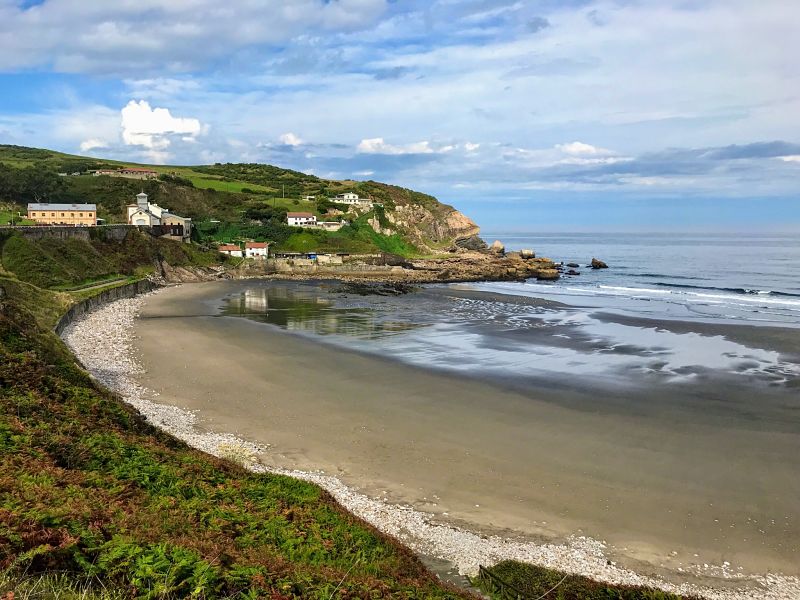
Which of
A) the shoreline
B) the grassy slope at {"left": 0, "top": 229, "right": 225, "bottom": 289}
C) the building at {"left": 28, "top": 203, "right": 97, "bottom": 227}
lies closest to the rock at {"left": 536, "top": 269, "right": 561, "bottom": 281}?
the grassy slope at {"left": 0, "top": 229, "right": 225, "bottom": 289}

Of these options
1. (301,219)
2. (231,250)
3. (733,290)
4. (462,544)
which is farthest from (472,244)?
(462,544)

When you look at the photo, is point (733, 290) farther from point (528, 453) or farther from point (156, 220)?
point (156, 220)

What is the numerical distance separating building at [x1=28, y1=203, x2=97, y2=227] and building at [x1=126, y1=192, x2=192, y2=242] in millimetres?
6190

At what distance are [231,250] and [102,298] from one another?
3530 centimetres

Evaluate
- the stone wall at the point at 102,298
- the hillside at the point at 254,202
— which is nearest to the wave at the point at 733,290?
the hillside at the point at 254,202

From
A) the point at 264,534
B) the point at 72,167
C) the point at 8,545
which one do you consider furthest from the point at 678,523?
the point at 72,167

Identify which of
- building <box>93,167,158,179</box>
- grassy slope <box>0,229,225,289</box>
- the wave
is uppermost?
building <box>93,167,158,179</box>

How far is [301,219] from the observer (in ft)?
302

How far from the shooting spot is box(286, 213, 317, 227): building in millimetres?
91625

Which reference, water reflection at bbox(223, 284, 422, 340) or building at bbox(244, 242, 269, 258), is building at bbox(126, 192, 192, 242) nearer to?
building at bbox(244, 242, 269, 258)

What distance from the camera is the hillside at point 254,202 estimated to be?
269 feet

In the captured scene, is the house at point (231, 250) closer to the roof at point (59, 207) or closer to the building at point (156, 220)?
the building at point (156, 220)

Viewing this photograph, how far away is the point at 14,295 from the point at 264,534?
29.5 meters

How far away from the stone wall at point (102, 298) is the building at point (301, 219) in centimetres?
3749
